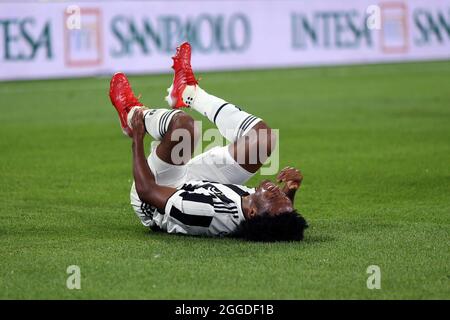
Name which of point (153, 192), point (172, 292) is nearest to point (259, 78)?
point (153, 192)

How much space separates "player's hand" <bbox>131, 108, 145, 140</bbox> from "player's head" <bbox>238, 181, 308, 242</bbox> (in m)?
0.90

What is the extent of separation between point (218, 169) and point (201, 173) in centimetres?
15

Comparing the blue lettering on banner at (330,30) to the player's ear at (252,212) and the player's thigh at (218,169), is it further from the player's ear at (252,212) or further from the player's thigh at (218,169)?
the player's ear at (252,212)

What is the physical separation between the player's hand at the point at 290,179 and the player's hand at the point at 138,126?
3.14 ft

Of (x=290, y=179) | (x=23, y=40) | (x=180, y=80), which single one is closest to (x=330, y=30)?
(x=23, y=40)

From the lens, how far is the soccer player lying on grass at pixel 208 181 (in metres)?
6.30

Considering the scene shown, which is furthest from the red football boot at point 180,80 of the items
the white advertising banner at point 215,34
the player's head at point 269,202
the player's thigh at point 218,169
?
the white advertising banner at point 215,34

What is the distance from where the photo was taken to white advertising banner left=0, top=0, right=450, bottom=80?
18.8m

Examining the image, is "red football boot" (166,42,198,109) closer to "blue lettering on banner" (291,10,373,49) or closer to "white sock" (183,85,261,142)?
"white sock" (183,85,261,142)

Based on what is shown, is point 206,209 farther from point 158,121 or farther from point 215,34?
point 215,34

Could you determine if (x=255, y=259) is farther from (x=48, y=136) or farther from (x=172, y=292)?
(x=48, y=136)

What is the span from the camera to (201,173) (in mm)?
6871

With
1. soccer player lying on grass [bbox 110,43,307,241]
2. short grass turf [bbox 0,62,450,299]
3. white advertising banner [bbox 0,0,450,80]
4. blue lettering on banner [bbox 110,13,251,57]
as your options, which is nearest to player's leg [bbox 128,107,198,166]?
soccer player lying on grass [bbox 110,43,307,241]
